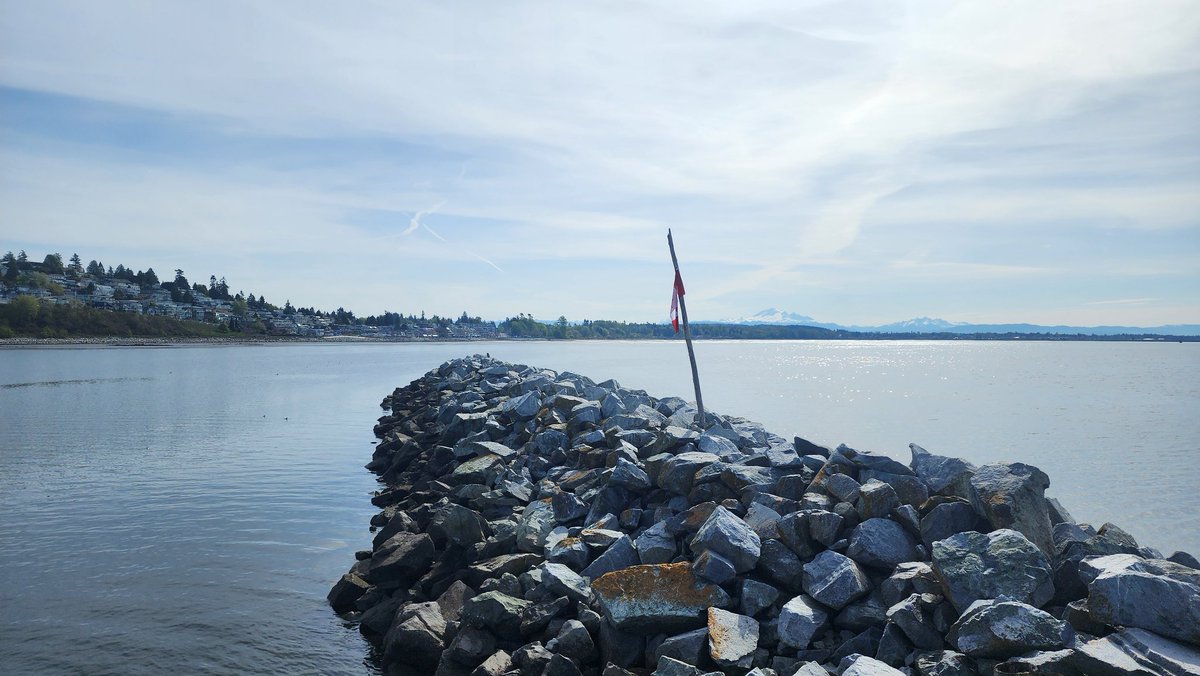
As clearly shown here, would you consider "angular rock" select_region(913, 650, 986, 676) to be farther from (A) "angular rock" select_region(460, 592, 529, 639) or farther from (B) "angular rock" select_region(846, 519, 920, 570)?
(A) "angular rock" select_region(460, 592, 529, 639)

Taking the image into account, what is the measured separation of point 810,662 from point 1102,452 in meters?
18.3

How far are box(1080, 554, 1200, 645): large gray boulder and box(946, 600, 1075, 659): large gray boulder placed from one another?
1.01 feet

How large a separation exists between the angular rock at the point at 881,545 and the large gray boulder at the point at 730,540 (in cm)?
87

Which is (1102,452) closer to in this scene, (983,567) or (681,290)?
(681,290)

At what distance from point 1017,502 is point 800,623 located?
222 cm

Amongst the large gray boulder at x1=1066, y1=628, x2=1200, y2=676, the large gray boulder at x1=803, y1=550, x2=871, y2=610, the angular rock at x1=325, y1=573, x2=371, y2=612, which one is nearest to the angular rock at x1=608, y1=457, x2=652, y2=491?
the large gray boulder at x1=803, y1=550, x2=871, y2=610

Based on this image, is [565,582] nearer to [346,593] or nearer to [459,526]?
[459,526]

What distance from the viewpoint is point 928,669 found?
15.7ft

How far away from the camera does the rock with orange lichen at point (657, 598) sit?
6.18 metres

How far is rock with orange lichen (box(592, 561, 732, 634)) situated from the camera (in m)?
6.18

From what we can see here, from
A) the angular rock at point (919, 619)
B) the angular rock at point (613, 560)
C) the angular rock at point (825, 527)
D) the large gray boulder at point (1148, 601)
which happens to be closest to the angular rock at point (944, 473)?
the angular rock at point (825, 527)

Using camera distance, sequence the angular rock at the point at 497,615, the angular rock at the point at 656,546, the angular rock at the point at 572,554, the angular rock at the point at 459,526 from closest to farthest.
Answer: the angular rock at the point at 497,615, the angular rock at the point at 656,546, the angular rock at the point at 572,554, the angular rock at the point at 459,526

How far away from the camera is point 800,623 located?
5699mm

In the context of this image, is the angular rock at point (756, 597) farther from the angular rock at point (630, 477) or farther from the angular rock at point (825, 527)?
the angular rock at point (630, 477)
